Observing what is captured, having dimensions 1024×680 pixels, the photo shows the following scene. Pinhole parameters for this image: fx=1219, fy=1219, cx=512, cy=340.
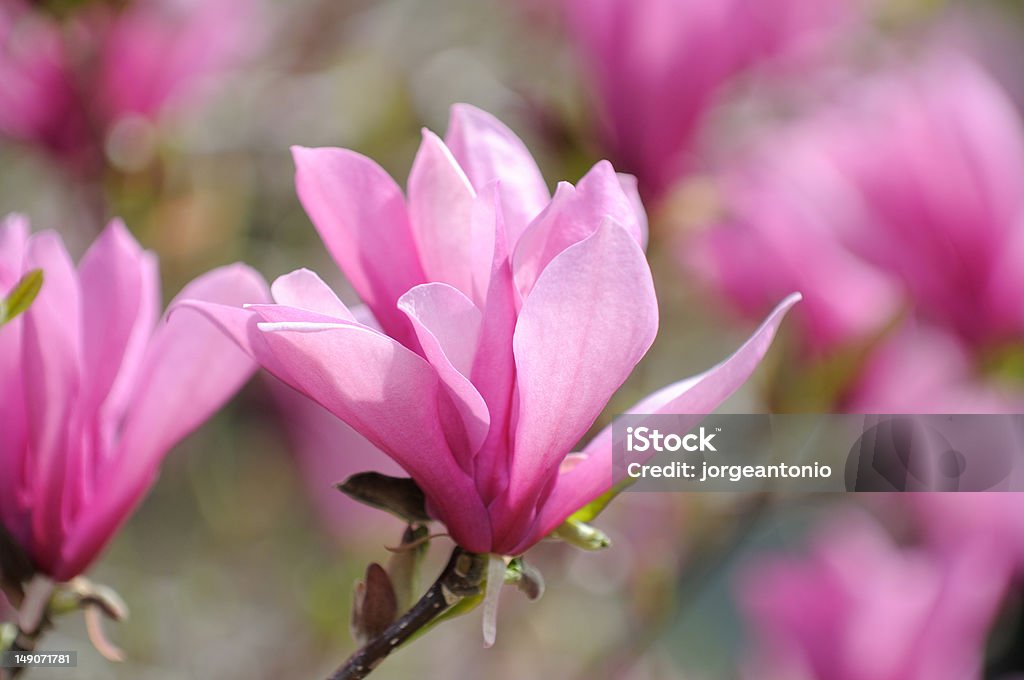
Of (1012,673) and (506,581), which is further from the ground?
(506,581)

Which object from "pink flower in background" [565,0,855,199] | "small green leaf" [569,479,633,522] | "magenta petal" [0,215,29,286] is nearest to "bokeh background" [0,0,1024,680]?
"pink flower in background" [565,0,855,199]

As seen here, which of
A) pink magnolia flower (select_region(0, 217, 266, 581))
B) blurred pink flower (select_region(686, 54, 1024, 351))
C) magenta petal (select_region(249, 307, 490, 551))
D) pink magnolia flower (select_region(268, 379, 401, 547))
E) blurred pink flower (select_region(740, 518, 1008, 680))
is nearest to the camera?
magenta petal (select_region(249, 307, 490, 551))

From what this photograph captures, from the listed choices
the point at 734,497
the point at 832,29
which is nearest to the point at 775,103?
the point at 832,29

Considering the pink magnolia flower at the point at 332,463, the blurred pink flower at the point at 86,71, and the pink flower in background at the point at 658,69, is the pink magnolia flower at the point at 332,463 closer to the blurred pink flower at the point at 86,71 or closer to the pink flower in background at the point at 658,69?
the blurred pink flower at the point at 86,71

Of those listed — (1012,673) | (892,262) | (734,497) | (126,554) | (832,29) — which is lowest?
(1012,673)

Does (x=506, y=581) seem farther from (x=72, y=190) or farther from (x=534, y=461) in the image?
(x=72, y=190)

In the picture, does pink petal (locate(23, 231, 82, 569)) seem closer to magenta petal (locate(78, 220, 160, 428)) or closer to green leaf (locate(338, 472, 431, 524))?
magenta petal (locate(78, 220, 160, 428))
